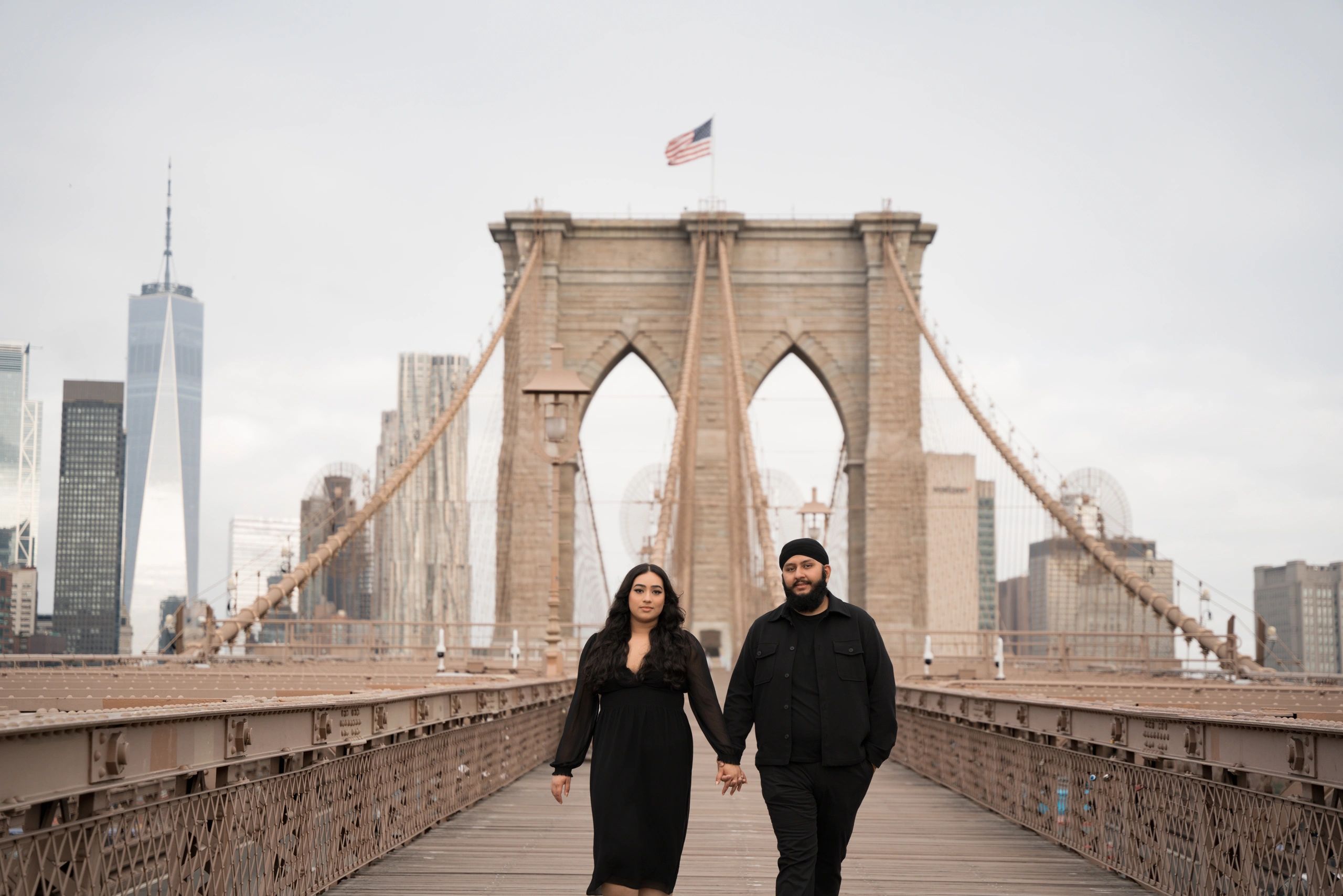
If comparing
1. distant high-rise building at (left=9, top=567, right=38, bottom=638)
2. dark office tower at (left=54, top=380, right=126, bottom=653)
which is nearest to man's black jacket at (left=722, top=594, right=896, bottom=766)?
distant high-rise building at (left=9, top=567, right=38, bottom=638)

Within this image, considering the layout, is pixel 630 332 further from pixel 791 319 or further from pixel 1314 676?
pixel 1314 676

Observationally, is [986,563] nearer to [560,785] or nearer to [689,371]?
[689,371]

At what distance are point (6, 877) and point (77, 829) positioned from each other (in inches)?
17.2

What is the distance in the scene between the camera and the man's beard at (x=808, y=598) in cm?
549

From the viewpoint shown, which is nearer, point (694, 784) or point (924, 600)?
point (694, 784)

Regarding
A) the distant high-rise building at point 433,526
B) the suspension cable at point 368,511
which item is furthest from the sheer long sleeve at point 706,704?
the distant high-rise building at point 433,526

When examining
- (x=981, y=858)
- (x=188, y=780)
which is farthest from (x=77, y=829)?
(x=981, y=858)

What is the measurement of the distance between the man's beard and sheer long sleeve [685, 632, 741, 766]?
0.39 meters

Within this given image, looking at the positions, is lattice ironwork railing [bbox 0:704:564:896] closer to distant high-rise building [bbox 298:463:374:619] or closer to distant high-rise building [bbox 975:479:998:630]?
distant high-rise building [bbox 298:463:374:619]

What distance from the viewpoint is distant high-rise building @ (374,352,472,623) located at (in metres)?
39.8

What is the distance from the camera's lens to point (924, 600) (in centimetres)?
4038

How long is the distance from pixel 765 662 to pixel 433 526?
40.0m

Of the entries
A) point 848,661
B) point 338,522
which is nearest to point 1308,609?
point 338,522

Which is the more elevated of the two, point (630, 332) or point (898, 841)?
point (630, 332)
